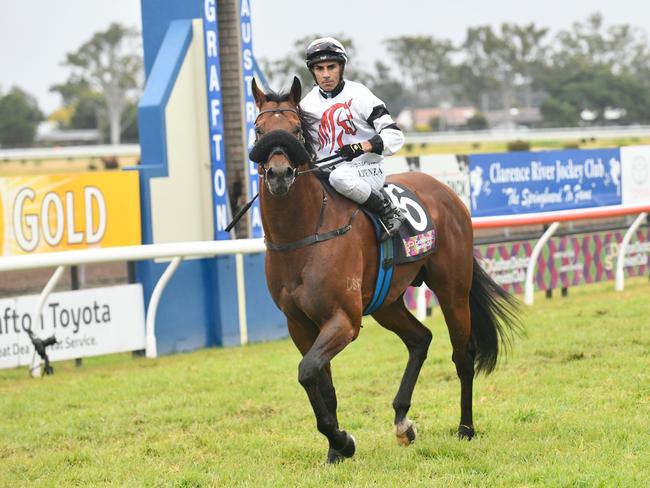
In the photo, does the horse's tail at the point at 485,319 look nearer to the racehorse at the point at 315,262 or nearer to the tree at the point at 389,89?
the racehorse at the point at 315,262

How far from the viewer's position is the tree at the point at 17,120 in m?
63.7

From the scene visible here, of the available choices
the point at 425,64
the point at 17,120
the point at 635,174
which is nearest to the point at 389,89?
the point at 425,64

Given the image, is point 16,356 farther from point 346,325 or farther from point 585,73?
point 585,73

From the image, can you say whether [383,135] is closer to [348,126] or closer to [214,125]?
[348,126]

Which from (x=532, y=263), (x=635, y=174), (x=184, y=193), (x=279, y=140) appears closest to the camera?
(x=279, y=140)

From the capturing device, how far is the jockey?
17.4 ft

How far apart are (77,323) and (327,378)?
365 centimetres

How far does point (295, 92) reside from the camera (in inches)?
199

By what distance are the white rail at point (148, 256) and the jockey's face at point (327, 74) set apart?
3.41 m

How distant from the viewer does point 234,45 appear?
9828 mm

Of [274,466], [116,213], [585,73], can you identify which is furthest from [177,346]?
[585,73]

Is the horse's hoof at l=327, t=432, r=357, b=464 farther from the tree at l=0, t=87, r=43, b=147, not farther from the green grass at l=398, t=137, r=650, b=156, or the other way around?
the tree at l=0, t=87, r=43, b=147

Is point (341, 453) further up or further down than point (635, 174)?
further down

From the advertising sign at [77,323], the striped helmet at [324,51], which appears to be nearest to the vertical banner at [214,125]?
the advertising sign at [77,323]
